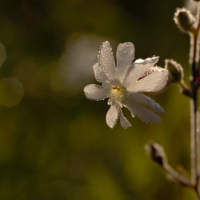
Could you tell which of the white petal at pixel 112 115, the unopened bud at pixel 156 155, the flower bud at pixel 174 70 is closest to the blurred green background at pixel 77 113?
the unopened bud at pixel 156 155

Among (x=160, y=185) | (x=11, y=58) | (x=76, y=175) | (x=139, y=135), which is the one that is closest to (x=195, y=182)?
(x=160, y=185)

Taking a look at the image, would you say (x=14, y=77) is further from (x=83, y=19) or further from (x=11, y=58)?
(x=83, y=19)

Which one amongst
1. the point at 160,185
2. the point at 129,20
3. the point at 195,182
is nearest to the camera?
the point at 195,182

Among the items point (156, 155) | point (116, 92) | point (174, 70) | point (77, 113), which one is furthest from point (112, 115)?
point (77, 113)

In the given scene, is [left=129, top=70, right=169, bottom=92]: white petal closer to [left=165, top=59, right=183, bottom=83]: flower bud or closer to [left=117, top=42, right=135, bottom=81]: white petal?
[left=117, top=42, right=135, bottom=81]: white petal

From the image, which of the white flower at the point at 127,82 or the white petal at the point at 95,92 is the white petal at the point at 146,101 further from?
the white petal at the point at 95,92

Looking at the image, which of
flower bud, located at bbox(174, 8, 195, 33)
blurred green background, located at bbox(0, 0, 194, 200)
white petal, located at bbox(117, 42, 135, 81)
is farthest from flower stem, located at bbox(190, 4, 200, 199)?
blurred green background, located at bbox(0, 0, 194, 200)

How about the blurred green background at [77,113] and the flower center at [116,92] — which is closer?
the flower center at [116,92]

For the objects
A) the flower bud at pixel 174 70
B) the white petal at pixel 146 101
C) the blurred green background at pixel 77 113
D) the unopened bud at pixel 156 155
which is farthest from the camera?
the blurred green background at pixel 77 113
